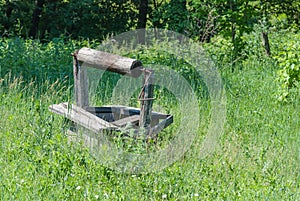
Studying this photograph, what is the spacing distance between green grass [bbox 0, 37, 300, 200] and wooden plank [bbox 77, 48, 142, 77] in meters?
0.64

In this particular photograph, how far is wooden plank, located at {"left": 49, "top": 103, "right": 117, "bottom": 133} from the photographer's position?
14.9ft

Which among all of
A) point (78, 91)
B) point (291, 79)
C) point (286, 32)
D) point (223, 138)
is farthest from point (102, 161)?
point (286, 32)

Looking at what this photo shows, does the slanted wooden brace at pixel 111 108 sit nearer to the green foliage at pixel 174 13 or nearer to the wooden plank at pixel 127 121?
the wooden plank at pixel 127 121

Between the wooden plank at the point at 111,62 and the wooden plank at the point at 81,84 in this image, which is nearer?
the wooden plank at the point at 111,62

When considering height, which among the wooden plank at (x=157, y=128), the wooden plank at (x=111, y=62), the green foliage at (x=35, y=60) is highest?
the wooden plank at (x=111, y=62)

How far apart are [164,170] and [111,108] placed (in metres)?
1.26

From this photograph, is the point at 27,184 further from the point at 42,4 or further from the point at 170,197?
the point at 42,4

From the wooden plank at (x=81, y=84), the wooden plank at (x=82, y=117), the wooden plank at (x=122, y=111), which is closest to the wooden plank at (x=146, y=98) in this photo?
the wooden plank at (x=82, y=117)

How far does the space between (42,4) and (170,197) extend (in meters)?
10.9

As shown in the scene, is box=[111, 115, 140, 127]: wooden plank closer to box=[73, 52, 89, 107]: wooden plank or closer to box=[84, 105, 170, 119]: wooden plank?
box=[84, 105, 170, 119]: wooden plank

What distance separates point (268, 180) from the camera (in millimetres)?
4070

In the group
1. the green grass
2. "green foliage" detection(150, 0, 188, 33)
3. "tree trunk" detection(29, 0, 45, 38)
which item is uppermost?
"green foliage" detection(150, 0, 188, 33)

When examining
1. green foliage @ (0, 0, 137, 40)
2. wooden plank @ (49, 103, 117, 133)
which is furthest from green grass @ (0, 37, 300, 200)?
green foliage @ (0, 0, 137, 40)

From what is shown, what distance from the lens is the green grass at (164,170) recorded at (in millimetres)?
3820
